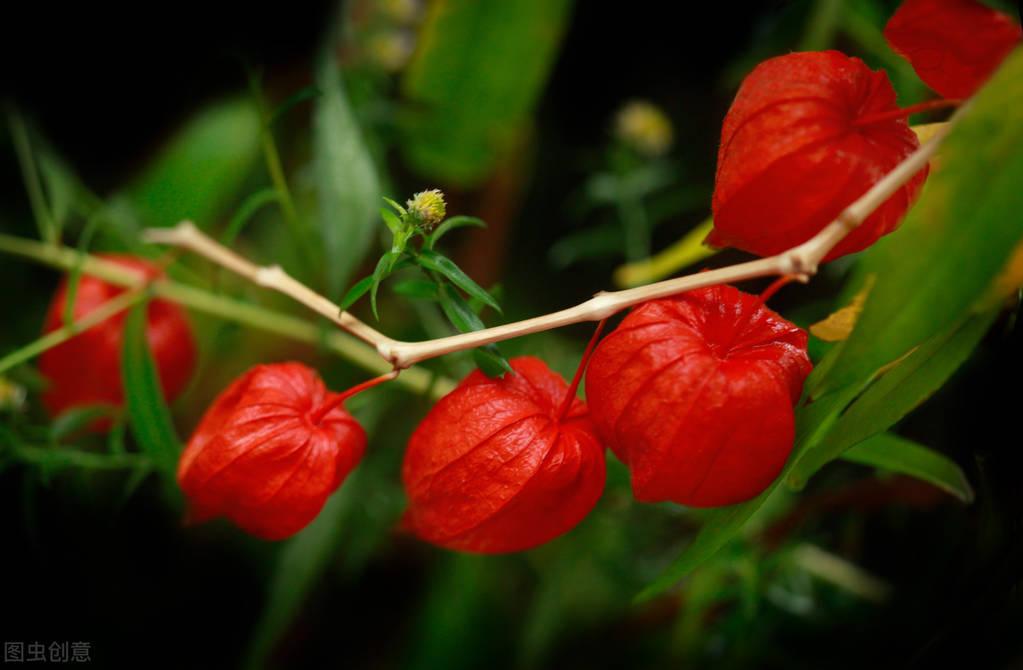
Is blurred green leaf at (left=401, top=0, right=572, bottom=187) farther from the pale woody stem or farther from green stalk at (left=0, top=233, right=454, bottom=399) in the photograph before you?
the pale woody stem

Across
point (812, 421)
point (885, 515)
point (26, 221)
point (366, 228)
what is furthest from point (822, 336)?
point (26, 221)

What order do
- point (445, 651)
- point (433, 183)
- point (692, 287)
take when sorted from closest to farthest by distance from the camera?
point (692, 287)
point (445, 651)
point (433, 183)

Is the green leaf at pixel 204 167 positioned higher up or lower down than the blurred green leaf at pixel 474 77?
lower down

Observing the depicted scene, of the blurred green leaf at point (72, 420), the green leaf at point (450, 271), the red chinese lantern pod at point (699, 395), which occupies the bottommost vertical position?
the blurred green leaf at point (72, 420)

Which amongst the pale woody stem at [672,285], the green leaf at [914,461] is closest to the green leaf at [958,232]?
the pale woody stem at [672,285]

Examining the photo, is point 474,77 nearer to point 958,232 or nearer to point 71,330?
point 71,330

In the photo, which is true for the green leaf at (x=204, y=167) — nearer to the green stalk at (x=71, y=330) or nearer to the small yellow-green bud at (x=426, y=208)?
the green stalk at (x=71, y=330)

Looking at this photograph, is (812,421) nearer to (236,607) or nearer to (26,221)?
(236,607)
